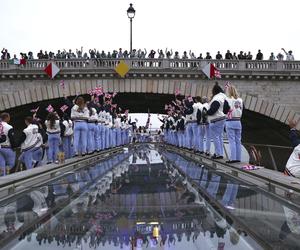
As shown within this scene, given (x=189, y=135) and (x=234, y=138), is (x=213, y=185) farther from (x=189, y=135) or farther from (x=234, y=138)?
(x=189, y=135)

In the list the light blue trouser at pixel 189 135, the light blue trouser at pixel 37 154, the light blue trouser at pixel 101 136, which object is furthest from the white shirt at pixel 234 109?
the light blue trouser at pixel 101 136

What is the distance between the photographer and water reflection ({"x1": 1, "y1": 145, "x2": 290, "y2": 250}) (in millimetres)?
3404

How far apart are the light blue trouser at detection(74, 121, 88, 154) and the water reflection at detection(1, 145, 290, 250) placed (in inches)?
286

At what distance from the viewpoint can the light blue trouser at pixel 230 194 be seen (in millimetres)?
5031

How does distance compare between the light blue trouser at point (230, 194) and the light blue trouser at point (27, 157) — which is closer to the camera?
the light blue trouser at point (230, 194)

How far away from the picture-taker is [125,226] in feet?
12.6

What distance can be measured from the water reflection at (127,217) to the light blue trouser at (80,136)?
7.26 meters

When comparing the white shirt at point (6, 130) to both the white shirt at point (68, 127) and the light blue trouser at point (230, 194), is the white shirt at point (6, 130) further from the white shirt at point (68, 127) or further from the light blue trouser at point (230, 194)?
the light blue trouser at point (230, 194)

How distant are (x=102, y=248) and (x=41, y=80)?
32600 millimetres

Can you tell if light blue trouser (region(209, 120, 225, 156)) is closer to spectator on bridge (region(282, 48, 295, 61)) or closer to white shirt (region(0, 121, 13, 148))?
white shirt (region(0, 121, 13, 148))

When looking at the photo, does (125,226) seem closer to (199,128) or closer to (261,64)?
(199,128)

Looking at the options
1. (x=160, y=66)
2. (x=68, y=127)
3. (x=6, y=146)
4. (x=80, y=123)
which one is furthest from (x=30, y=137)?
(x=160, y=66)

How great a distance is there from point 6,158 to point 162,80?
25.0m

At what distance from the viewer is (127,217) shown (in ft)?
13.9
